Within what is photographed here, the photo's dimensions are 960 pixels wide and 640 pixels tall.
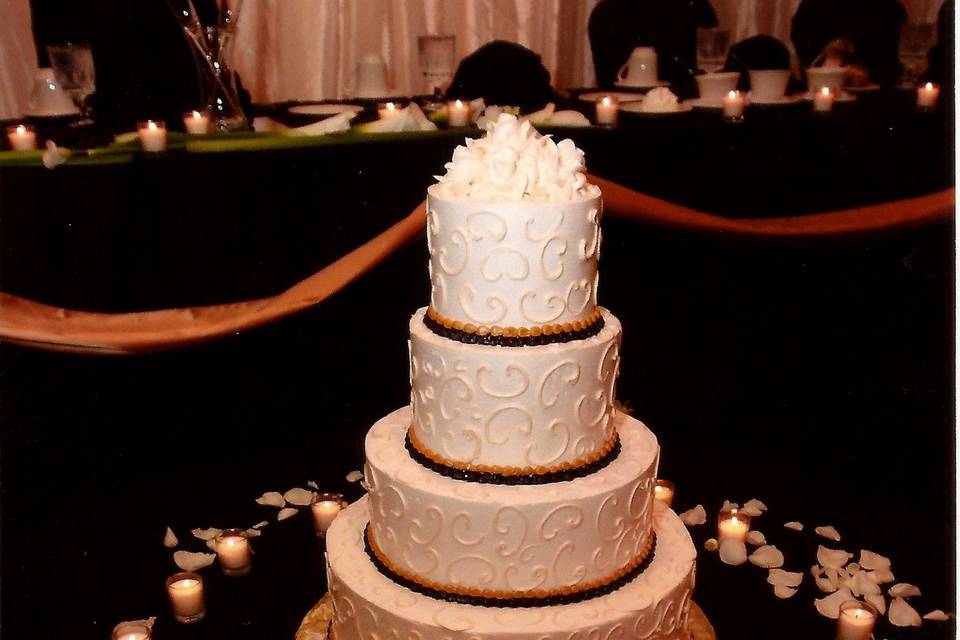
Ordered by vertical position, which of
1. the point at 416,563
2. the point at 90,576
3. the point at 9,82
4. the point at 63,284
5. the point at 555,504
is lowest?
the point at 90,576

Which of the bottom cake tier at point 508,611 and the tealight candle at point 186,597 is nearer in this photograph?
the bottom cake tier at point 508,611

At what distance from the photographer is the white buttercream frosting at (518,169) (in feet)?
5.37

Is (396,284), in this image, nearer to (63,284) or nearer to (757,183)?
(63,284)

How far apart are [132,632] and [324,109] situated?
1.91 metres

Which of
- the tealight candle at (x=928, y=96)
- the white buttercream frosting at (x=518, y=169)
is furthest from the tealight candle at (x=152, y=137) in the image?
the tealight candle at (x=928, y=96)

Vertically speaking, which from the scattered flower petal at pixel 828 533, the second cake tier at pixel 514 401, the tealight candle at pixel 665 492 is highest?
the second cake tier at pixel 514 401

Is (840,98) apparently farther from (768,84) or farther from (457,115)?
(457,115)

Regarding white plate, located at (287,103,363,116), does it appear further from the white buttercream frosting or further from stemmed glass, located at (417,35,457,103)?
the white buttercream frosting

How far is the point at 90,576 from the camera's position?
243 centimetres

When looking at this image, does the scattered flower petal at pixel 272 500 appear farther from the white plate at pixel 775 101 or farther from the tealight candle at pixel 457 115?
the white plate at pixel 775 101

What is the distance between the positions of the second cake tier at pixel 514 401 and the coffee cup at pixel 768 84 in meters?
2.10

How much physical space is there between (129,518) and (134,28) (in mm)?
1843

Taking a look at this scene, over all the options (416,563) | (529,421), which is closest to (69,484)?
(416,563)

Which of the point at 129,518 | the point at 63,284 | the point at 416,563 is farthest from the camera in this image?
the point at 129,518
